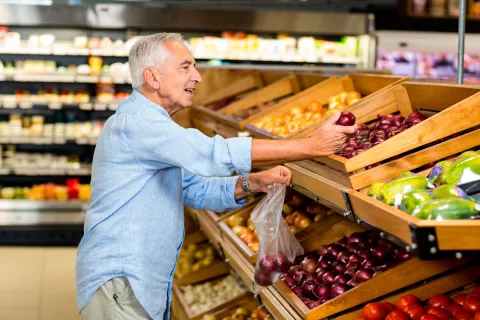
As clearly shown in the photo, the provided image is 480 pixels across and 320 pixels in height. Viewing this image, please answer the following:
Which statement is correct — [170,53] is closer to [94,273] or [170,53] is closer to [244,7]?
[94,273]

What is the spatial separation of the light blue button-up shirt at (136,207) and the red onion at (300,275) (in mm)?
584

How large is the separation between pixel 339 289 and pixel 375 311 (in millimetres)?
316

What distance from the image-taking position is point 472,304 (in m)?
2.13

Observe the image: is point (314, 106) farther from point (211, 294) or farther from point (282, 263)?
point (211, 294)

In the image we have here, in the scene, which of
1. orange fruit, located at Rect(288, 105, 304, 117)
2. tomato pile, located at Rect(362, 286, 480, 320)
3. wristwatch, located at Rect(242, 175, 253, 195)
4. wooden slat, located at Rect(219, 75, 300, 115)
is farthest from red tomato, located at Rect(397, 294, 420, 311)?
wooden slat, located at Rect(219, 75, 300, 115)

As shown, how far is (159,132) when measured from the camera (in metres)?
2.43

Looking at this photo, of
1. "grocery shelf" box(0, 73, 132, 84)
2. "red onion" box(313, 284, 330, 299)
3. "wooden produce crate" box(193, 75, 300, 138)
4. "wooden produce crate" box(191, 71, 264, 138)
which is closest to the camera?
"red onion" box(313, 284, 330, 299)

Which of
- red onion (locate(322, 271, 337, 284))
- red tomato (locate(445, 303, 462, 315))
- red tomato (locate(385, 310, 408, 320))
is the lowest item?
red onion (locate(322, 271, 337, 284))

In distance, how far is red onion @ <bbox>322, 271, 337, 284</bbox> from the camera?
282 centimetres

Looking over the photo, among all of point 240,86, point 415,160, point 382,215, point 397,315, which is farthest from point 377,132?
point 240,86

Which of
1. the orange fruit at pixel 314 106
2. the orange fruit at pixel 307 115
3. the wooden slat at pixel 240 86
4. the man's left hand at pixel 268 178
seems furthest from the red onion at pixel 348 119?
the wooden slat at pixel 240 86

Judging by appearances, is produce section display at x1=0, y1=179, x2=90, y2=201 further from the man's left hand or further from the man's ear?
the man's ear

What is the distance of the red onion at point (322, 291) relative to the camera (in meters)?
2.75

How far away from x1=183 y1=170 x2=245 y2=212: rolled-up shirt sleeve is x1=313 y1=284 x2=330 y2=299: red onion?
47 cm
